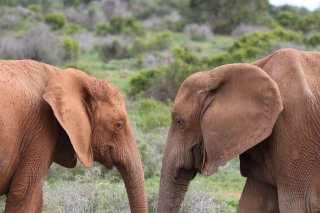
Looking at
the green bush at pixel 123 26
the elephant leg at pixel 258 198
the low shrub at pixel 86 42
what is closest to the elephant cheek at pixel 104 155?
the elephant leg at pixel 258 198

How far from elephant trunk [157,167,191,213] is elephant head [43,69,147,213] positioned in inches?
9.3

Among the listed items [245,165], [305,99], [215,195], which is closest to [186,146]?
[245,165]

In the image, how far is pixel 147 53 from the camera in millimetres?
21828

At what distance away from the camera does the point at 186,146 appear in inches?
212

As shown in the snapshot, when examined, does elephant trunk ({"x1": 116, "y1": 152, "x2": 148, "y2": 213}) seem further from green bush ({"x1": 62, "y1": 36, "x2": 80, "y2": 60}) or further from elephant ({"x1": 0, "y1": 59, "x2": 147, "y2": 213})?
green bush ({"x1": 62, "y1": 36, "x2": 80, "y2": 60})

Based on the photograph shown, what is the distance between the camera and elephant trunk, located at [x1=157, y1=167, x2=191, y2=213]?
5.43m

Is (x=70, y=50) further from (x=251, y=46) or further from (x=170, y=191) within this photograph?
(x=170, y=191)

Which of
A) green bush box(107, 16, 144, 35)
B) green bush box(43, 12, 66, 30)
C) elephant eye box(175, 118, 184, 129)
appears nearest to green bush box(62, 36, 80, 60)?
green bush box(43, 12, 66, 30)

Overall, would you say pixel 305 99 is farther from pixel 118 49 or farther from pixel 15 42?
pixel 118 49

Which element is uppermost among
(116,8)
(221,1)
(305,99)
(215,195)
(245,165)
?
(305,99)

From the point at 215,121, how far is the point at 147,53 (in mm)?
16781

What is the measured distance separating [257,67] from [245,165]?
754mm

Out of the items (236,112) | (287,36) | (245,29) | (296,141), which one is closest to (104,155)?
(236,112)

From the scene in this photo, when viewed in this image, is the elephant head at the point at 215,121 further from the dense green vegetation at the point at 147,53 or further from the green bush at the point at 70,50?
the green bush at the point at 70,50
